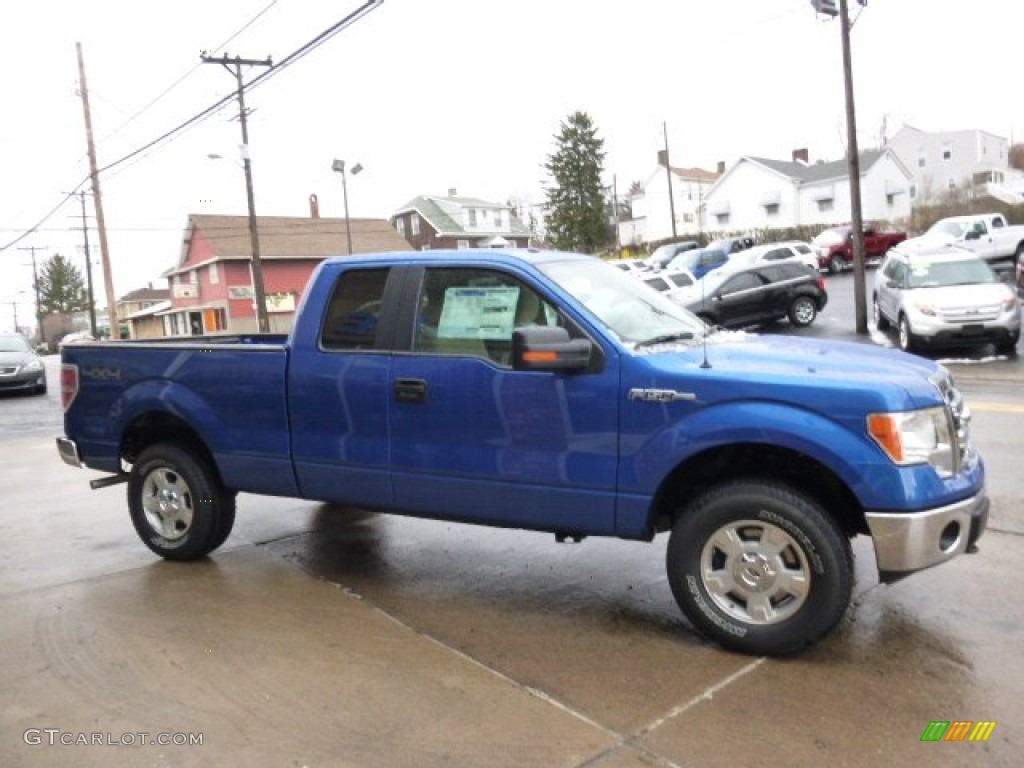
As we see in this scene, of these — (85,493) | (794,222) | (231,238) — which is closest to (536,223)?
(794,222)

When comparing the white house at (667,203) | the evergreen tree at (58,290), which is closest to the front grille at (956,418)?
the white house at (667,203)

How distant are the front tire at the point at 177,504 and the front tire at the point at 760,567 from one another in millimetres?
3065

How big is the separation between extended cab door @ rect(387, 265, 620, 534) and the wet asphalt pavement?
0.66m

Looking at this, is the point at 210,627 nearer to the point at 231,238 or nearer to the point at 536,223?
the point at 231,238

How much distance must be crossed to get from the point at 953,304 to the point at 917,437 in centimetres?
1203

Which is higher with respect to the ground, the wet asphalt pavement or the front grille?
the front grille

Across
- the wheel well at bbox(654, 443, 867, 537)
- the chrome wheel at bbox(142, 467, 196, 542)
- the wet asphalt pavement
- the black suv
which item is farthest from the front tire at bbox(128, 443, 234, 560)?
the black suv

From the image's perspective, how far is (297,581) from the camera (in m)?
5.13

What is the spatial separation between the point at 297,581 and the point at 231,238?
48277 mm

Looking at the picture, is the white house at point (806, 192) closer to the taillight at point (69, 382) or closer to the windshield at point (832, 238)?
the windshield at point (832, 238)

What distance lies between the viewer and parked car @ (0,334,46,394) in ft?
66.1

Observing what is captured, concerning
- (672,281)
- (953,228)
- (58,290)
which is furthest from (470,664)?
(58,290)

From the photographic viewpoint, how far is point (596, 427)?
3939 millimetres

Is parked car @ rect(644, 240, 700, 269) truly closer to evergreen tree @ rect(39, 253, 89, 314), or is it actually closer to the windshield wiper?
the windshield wiper
